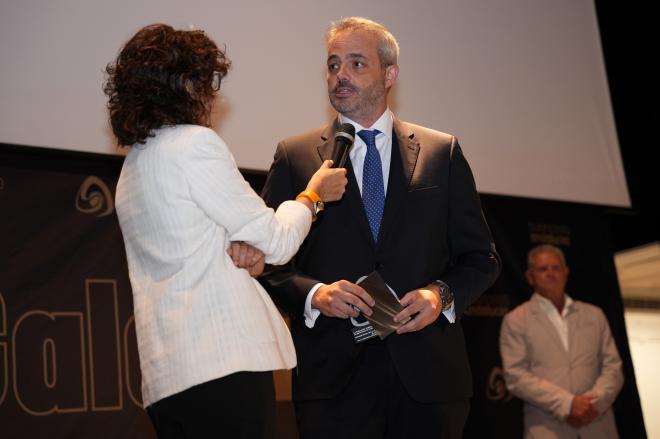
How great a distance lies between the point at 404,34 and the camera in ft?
16.7

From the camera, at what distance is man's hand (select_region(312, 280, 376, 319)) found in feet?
8.00

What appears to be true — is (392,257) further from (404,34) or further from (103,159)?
(404,34)

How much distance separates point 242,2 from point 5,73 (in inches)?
50.1

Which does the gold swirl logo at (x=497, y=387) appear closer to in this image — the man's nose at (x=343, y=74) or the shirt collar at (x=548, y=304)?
the shirt collar at (x=548, y=304)

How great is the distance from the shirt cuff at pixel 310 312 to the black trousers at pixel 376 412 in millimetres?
180

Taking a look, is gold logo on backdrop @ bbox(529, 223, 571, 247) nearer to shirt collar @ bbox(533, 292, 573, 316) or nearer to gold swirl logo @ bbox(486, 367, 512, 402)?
shirt collar @ bbox(533, 292, 573, 316)

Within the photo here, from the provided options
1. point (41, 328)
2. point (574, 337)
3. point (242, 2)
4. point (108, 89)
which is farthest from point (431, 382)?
point (574, 337)

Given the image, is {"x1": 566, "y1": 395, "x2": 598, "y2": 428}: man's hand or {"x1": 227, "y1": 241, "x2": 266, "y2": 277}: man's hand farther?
{"x1": 566, "y1": 395, "x2": 598, "y2": 428}: man's hand

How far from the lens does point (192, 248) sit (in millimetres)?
2098

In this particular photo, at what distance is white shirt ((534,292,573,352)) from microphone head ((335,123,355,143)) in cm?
296

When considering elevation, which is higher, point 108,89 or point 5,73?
point 5,73

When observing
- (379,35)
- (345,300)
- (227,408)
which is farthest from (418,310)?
(379,35)

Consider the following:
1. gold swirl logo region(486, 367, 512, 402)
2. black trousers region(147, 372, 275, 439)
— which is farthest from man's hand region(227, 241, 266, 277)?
gold swirl logo region(486, 367, 512, 402)

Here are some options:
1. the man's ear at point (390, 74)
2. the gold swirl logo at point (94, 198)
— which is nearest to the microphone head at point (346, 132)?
the man's ear at point (390, 74)
